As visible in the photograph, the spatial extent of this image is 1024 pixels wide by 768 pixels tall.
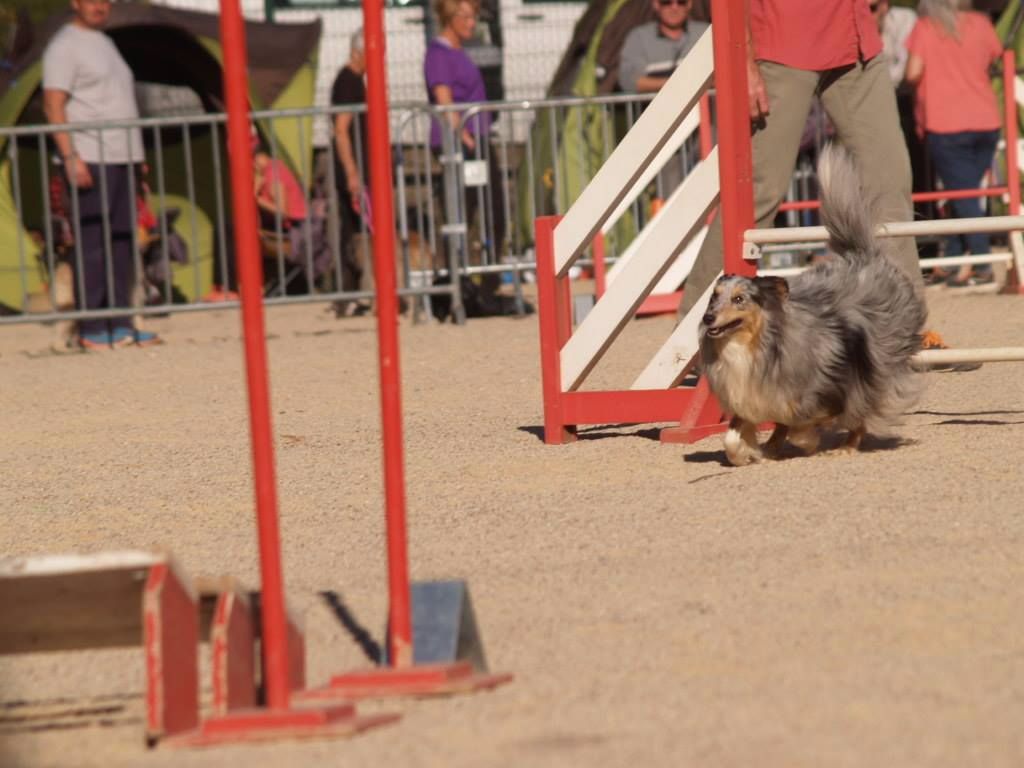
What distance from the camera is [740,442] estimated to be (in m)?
5.74

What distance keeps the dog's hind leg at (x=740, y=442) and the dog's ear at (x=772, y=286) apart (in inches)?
15.9

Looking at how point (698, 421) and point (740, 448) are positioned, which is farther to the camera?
point (698, 421)

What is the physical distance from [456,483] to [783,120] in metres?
1.92

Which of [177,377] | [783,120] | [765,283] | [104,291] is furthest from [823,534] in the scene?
[104,291]

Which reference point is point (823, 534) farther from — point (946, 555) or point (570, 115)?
point (570, 115)

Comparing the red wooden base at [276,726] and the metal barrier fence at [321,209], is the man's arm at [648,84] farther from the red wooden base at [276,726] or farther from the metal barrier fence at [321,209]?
the red wooden base at [276,726]

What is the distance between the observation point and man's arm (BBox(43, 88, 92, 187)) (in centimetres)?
1091

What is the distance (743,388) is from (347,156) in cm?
716

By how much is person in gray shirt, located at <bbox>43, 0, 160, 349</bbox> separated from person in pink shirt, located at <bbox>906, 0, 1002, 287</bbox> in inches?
195

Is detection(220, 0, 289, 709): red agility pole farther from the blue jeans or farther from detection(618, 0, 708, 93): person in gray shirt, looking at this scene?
detection(618, 0, 708, 93): person in gray shirt

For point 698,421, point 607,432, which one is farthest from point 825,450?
point 607,432

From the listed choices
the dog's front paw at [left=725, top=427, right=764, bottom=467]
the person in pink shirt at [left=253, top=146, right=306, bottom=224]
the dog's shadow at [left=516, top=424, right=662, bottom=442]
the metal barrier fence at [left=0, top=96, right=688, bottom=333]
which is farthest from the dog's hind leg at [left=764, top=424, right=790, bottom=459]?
the person in pink shirt at [left=253, top=146, right=306, bottom=224]

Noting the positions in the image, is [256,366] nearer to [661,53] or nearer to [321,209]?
[661,53]

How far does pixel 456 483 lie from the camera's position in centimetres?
581
